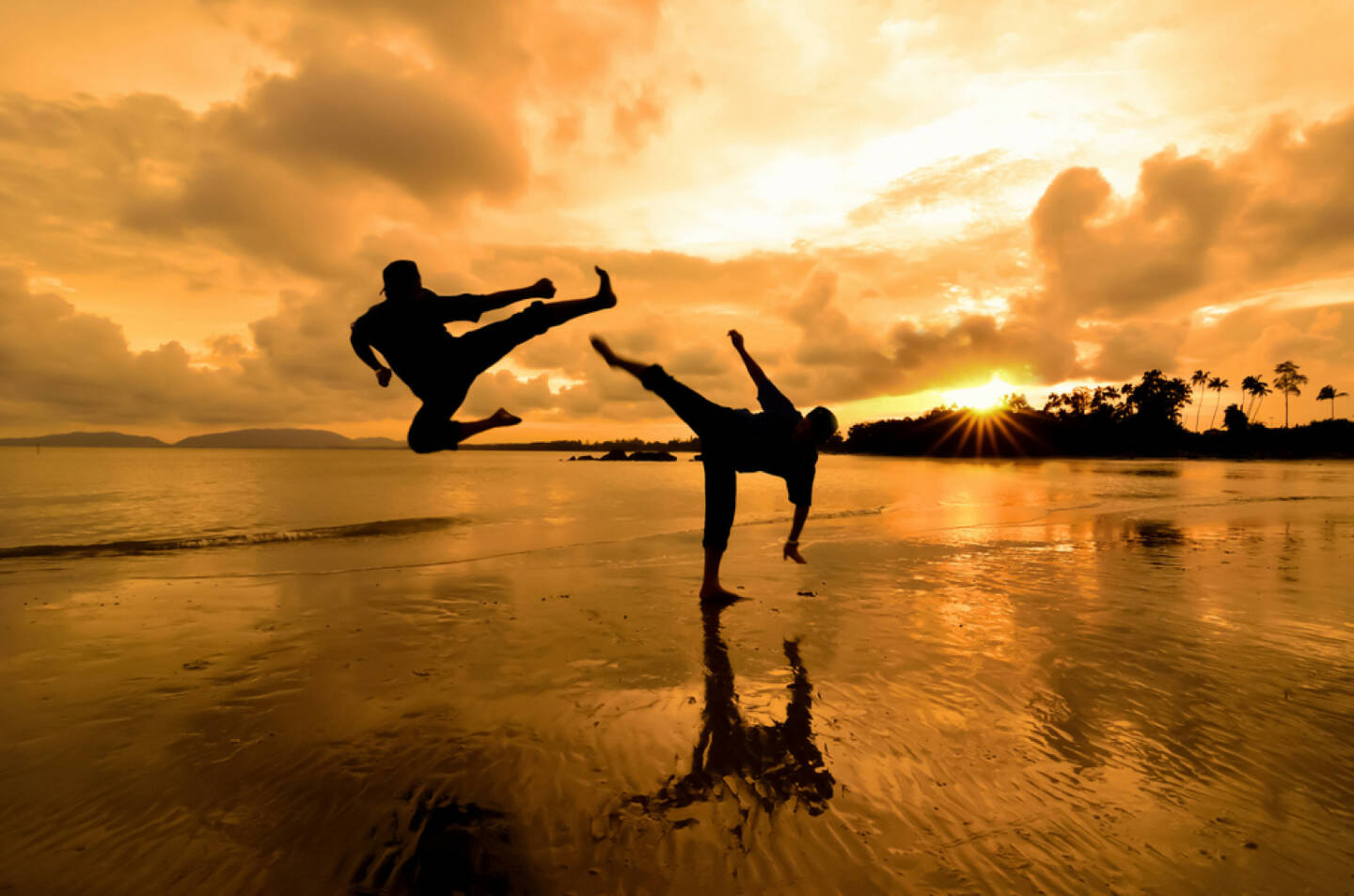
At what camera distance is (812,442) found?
278 inches

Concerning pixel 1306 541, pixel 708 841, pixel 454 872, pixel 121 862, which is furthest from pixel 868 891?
pixel 1306 541

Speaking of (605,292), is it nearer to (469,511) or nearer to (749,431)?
(749,431)

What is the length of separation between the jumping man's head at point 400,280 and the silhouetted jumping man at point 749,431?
6.42 ft

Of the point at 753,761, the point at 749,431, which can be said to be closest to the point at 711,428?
the point at 749,431

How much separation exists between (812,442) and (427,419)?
4.04 meters

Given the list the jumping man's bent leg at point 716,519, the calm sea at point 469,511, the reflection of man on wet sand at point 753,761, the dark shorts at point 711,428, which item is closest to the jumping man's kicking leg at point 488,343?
the dark shorts at point 711,428

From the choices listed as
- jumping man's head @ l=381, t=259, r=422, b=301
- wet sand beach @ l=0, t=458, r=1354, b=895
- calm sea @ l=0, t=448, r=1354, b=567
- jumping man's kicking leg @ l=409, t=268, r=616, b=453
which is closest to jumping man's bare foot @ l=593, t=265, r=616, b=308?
jumping man's kicking leg @ l=409, t=268, r=616, b=453

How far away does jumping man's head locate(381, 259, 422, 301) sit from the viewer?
561 centimetres

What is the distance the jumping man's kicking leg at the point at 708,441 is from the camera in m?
7.12

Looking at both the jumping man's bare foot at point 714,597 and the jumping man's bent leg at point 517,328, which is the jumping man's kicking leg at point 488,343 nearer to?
the jumping man's bent leg at point 517,328

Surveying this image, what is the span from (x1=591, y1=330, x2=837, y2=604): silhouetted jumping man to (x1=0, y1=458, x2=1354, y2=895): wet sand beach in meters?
1.59

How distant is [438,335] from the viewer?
18.9ft

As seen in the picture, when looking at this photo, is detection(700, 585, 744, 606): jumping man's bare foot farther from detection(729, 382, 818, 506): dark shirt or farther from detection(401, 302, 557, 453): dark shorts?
detection(401, 302, 557, 453): dark shorts

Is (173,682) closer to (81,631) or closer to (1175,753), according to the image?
(81,631)
